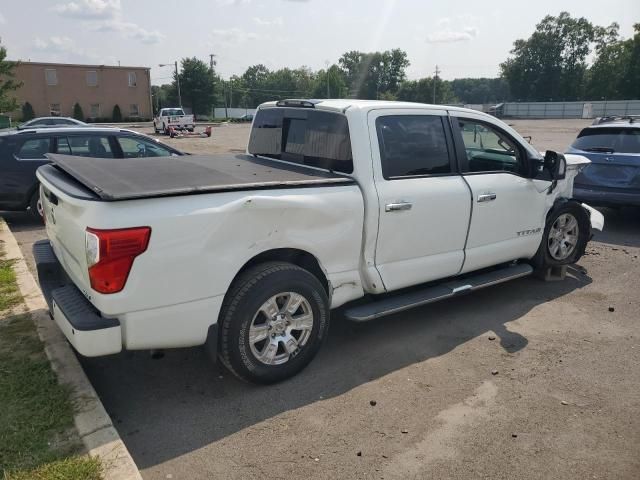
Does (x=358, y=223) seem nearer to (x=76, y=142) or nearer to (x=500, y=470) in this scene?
(x=500, y=470)

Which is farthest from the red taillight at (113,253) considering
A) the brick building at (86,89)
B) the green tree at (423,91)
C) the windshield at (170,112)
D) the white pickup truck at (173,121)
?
the green tree at (423,91)

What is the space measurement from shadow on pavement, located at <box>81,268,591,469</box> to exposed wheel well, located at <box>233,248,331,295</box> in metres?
0.68

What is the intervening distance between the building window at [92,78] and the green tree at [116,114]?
10.9 ft

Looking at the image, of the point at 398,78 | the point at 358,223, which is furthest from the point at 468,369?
the point at 398,78

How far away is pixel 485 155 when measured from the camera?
5172mm

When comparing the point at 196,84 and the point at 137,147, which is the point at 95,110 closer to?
the point at 196,84

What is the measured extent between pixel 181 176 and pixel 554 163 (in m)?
3.72

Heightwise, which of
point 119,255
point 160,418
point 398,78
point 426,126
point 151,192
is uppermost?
point 398,78

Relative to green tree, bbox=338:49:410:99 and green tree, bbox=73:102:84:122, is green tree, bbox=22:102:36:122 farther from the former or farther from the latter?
green tree, bbox=338:49:410:99

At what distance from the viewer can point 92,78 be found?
207ft

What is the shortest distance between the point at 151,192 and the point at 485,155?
3.39 meters

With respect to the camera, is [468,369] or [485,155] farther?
[485,155]

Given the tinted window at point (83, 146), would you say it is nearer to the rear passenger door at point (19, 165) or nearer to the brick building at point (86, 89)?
the rear passenger door at point (19, 165)

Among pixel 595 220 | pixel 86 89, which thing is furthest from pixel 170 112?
pixel 595 220
